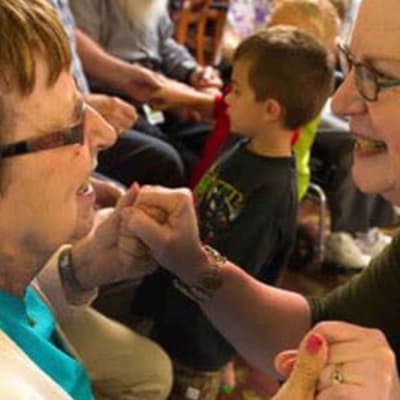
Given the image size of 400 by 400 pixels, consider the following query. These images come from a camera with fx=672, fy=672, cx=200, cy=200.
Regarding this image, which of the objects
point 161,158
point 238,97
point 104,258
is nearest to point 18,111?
point 104,258

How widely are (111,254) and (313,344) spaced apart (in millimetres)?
582

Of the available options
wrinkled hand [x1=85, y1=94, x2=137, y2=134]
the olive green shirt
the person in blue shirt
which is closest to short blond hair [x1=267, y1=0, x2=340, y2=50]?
wrinkled hand [x1=85, y1=94, x2=137, y2=134]

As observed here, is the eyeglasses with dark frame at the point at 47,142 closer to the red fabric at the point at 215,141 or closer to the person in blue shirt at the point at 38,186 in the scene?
the person in blue shirt at the point at 38,186

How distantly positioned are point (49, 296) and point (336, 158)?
161 centimetres

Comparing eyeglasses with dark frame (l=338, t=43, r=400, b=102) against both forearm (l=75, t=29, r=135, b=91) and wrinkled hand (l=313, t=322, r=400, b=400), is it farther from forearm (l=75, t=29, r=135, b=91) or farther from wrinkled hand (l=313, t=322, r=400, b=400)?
forearm (l=75, t=29, r=135, b=91)

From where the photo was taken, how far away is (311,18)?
2.39 meters

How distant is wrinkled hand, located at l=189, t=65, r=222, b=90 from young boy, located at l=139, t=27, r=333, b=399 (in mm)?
782

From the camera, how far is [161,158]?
228 centimetres

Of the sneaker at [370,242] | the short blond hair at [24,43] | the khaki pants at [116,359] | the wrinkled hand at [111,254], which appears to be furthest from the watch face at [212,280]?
the sneaker at [370,242]

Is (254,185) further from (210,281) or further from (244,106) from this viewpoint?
(210,281)

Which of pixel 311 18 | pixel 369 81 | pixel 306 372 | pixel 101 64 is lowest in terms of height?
pixel 101 64

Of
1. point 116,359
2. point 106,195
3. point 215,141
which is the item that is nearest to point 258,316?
point 116,359

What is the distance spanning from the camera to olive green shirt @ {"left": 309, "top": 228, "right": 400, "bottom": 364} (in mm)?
1211

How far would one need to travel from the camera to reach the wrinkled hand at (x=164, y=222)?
1.22 meters
